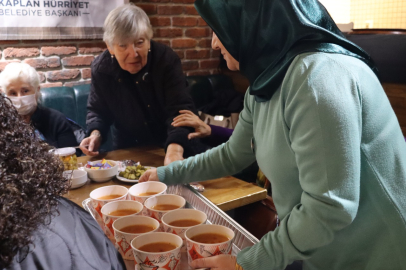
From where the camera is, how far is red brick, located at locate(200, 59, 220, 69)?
157 inches

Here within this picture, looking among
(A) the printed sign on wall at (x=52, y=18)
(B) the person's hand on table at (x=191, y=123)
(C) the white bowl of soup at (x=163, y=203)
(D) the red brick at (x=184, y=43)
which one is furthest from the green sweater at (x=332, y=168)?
(D) the red brick at (x=184, y=43)

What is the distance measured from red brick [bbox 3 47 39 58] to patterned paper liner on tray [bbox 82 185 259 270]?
206 cm

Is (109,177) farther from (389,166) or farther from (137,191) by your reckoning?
(389,166)

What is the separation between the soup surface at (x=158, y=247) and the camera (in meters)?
0.90

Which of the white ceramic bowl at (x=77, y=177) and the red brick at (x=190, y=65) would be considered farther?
the red brick at (x=190, y=65)

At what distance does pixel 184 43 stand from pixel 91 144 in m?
2.02

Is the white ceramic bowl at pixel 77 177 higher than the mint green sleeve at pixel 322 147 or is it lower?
lower

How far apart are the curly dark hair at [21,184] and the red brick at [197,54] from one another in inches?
129

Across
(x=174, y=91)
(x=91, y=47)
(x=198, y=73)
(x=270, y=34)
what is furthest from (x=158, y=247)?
(x=198, y=73)

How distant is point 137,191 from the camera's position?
50.0 inches

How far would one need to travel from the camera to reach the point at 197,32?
383cm

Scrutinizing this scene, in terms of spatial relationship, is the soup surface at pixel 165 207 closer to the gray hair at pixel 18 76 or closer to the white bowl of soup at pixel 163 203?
the white bowl of soup at pixel 163 203

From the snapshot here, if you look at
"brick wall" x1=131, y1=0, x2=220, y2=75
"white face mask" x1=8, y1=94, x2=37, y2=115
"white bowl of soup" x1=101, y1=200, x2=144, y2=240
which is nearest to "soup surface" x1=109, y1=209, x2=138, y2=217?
"white bowl of soup" x1=101, y1=200, x2=144, y2=240

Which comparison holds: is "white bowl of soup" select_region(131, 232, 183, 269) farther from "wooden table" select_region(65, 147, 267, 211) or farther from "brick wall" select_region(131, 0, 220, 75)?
"brick wall" select_region(131, 0, 220, 75)
